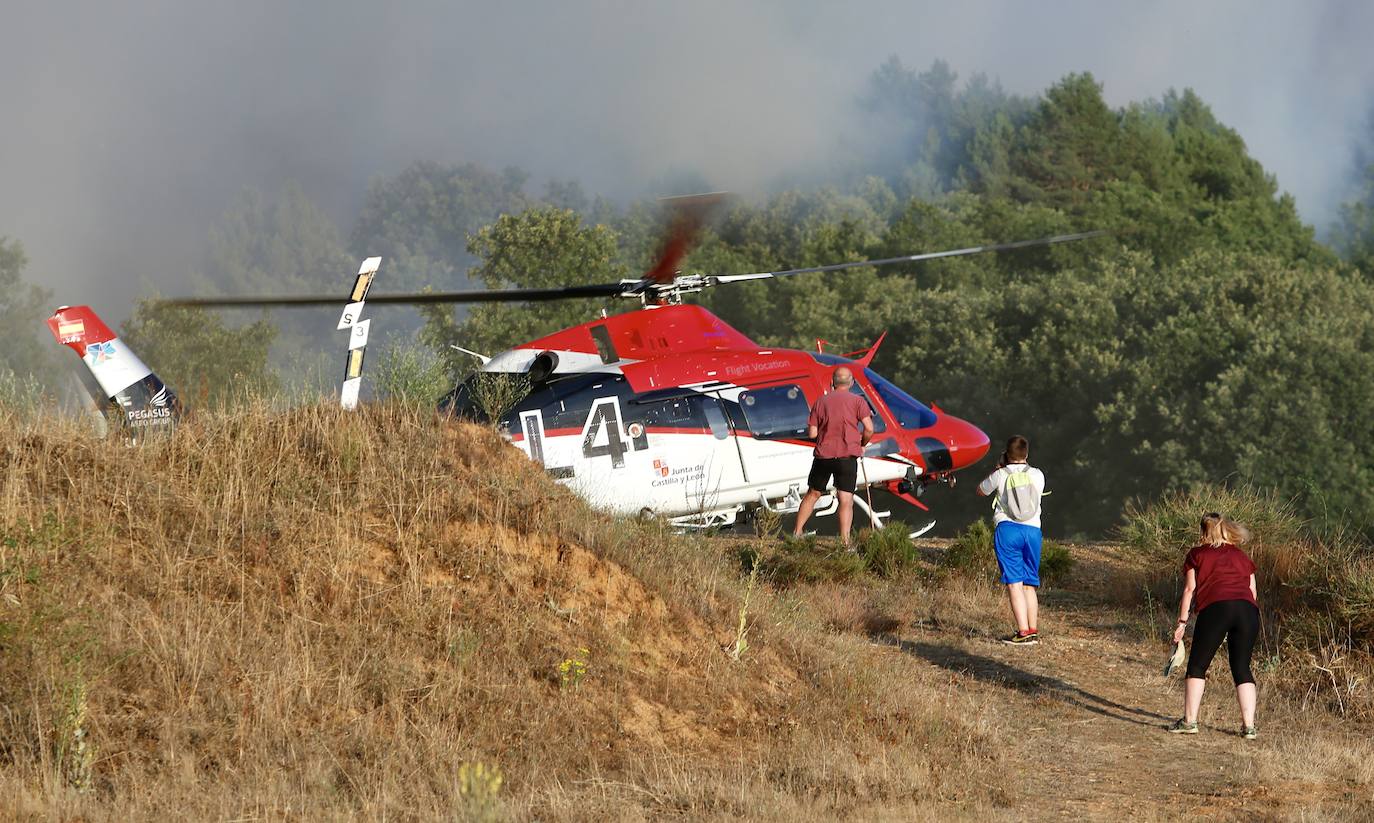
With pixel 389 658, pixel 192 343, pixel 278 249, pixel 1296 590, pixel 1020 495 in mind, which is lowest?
pixel 389 658

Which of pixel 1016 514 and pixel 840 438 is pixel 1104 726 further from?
pixel 840 438

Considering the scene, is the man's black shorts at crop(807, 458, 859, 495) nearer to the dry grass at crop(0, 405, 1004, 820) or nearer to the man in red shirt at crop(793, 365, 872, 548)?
the man in red shirt at crop(793, 365, 872, 548)

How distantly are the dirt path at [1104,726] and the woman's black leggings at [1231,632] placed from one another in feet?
1.74

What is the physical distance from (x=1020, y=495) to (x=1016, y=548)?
0.42 metres

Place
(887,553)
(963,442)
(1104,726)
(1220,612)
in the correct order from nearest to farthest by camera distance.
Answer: (1220,612) < (1104,726) < (887,553) < (963,442)

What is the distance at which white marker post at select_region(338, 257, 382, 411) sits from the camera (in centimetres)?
1101

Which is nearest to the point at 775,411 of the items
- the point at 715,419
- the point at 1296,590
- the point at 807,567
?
the point at 715,419

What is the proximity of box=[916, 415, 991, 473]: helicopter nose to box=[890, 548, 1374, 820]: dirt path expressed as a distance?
3150 mm

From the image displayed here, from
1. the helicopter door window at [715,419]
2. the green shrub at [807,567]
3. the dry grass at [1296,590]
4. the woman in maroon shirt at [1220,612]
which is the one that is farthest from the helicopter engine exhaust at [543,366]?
the woman in maroon shirt at [1220,612]

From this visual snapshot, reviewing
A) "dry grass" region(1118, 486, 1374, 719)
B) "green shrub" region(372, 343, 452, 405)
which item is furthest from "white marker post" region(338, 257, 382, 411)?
"dry grass" region(1118, 486, 1374, 719)

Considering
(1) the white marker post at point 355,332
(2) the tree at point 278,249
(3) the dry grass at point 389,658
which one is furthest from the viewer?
(2) the tree at point 278,249

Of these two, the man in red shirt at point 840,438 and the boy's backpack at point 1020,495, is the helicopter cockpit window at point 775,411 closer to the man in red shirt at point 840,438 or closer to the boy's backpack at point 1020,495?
the man in red shirt at point 840,438

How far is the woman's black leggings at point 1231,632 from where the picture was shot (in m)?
9.82

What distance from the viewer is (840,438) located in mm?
15039
